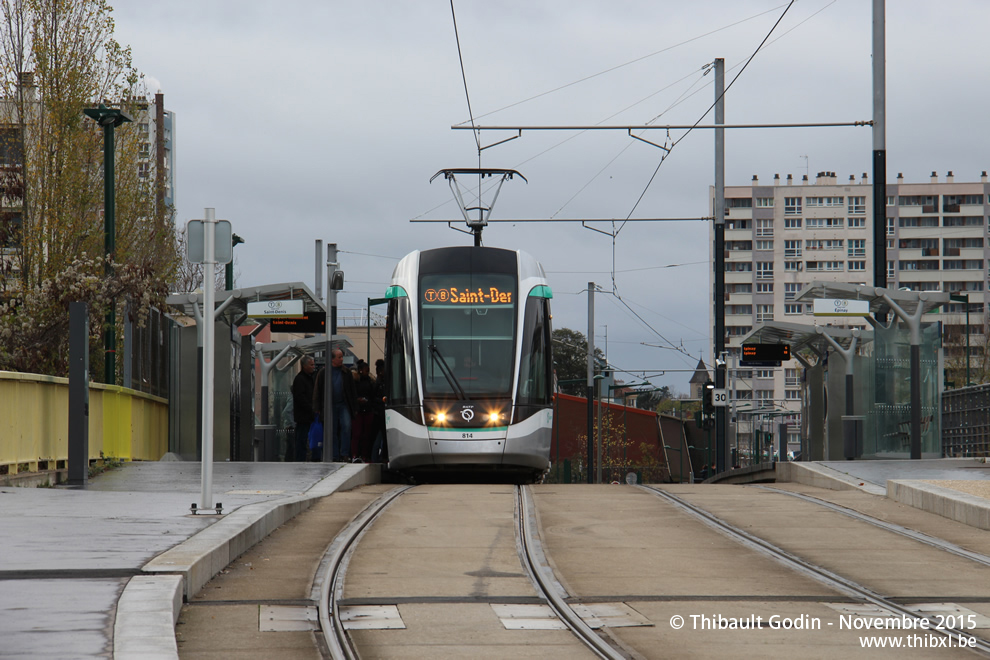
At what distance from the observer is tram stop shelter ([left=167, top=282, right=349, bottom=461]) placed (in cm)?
2114

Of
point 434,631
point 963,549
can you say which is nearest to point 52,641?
point 434,631

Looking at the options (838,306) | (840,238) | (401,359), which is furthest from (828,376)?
(840,238)

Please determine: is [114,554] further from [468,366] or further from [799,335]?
[799,335]

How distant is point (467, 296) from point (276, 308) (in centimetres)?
344

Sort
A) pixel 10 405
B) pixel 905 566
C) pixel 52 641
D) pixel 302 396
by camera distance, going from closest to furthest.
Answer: pixel 52 641
pixel 905 566
pixel 10 405
pixel 302 396

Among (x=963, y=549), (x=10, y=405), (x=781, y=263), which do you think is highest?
(x=781, y=263)

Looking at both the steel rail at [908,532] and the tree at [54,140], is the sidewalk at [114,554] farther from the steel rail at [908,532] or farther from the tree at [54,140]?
the tree at [54,140]

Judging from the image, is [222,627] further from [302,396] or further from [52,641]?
Answer: [302,396]

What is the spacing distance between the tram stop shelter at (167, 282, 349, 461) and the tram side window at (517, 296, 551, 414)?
405 cm

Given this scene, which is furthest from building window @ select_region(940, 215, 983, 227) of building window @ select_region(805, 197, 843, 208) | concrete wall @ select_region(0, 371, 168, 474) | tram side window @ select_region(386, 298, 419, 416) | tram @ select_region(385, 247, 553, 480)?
concrete wall @ select_region(0, 371, 168, 474)

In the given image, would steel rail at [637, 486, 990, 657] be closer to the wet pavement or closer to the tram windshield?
the wet pavement

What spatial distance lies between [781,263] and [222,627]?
403 feet

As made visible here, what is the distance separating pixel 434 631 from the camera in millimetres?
6707

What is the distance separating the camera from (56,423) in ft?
51.3
